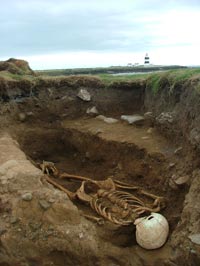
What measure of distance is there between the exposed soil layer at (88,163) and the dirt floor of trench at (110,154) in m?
0.02

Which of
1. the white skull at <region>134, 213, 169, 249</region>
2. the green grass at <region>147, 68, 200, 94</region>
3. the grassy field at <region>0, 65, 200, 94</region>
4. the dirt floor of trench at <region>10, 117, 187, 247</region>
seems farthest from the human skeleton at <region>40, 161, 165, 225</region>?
the green grass at <region>147, 68, 200, 94</region>

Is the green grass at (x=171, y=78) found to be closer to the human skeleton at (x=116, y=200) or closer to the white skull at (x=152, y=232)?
the human skeleton at (x=116, y=200)

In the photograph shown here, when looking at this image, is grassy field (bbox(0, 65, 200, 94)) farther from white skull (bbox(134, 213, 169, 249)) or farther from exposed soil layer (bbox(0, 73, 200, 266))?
white skull (bbox(134, 213, 169, 249))

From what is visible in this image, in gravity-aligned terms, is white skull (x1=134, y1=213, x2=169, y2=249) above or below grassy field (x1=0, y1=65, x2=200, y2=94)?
below

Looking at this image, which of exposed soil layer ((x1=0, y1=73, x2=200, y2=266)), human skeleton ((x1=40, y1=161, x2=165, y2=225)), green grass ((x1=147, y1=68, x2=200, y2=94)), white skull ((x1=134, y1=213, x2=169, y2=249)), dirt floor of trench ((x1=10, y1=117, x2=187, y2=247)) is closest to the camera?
exposed soil layer ((x1=0, y1=73, x2=200, y2=266))

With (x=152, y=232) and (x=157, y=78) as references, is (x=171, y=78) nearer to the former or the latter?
(x=157, y=78)

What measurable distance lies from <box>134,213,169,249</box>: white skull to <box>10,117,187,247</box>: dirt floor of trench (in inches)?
8.9

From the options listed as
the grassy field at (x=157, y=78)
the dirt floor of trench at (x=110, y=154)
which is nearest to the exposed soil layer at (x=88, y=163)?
the dirt floor of trench at (x=110, y=154)

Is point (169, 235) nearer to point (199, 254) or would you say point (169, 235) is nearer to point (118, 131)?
point (199, 254)

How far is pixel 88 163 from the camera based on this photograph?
8188 millimetres

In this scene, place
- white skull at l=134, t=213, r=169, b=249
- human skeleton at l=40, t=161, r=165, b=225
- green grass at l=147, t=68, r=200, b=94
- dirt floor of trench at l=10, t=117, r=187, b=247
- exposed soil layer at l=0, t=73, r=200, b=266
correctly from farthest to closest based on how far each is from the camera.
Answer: green grass at l=147, t=68, r=200, b=94 → dirt floor of trench at l=10, t=117, r=187, b=247 → human skeleton at l=40, t=161, r=165, b=225 → white skull at l=134, t=213, r=169, b=249 → exposed soil layer at l=0, t=73, r=200, b=266

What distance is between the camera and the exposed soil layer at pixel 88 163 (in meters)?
5.11

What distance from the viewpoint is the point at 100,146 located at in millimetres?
8008

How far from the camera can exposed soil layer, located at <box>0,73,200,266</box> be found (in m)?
5.11
